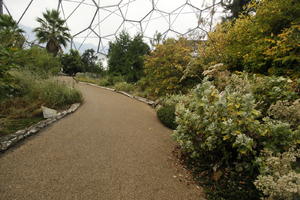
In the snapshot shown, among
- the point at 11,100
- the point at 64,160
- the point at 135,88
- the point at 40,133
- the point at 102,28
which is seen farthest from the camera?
the point at 102,28

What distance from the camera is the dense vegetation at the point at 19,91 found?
1.84 metres

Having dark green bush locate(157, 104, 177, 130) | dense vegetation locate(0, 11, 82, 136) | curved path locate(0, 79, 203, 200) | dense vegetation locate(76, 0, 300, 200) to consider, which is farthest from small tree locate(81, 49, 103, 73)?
dense vegetation locate(76, 0, 300, 200)

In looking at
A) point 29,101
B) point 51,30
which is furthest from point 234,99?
point 51,30

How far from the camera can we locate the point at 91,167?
5.42 ft

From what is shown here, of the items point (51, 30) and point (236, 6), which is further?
point (51, 30)

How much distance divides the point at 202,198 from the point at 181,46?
4.91 metres

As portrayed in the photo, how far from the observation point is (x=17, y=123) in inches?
98.8

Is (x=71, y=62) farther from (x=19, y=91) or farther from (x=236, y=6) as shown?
(x=236, y=6)

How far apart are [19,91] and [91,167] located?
323 centimetres

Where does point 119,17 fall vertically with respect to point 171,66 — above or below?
above

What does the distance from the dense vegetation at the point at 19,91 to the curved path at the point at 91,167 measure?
73 centimetres

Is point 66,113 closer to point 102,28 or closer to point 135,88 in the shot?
point 135,88

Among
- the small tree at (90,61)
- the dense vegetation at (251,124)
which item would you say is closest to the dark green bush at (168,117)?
the dense vegetation at (251,124)

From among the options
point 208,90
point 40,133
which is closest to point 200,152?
point 208,90
